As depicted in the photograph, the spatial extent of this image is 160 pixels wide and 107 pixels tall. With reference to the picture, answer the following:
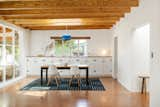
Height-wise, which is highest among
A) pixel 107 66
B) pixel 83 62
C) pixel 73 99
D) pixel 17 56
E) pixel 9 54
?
pixel 9 54

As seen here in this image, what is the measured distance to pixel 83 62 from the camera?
9352 millimetres

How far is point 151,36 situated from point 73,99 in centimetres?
247

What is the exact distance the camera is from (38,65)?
31.2ft

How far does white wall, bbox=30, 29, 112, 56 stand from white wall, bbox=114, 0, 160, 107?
2.69m

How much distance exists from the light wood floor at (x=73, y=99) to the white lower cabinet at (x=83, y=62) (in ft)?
11.8

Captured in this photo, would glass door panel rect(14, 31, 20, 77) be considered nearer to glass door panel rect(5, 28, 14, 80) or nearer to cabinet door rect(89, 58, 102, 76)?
glass door panel rect(5, 28, 14, 80)

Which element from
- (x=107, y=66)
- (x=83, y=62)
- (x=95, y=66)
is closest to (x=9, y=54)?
(x=83, y=62)

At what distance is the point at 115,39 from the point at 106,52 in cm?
144

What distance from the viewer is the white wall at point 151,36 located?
3.65m

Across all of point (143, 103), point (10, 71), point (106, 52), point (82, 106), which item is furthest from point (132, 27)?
point (10, 71)

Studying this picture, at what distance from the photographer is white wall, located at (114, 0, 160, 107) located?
3.65 metres

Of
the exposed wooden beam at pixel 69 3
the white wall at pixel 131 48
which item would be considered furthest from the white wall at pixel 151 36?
the exposed wooden beam at pixel 69 3

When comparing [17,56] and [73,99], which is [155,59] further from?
[17,56]

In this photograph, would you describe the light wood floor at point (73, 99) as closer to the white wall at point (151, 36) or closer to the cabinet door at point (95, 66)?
the white wall at point (151, 36)
